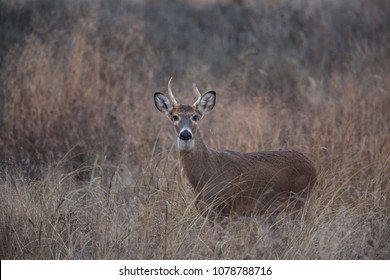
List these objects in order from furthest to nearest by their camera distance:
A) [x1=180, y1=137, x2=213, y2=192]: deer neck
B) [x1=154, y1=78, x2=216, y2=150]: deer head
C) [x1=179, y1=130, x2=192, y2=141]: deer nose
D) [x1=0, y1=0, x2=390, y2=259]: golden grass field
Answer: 1. [x1=180, y1=137, x2=213, y2=192]: deer neck
2. [x1=154, y1=78, x2=216, y2=150]: deer head
3. [x1=179, y1=130, x2=192, y2=141]: deer nose
4. [x1=0, y1=0, x2=390, y2=259]: golden grass field

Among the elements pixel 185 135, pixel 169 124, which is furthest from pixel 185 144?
pixel 169 124

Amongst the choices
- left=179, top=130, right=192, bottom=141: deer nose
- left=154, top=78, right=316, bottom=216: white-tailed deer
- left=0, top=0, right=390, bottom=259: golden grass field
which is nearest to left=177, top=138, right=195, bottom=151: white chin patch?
left=154, top=78, right=316, bottom=216: white-tailed deer

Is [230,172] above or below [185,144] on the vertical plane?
below

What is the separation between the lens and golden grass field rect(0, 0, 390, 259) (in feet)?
23.4

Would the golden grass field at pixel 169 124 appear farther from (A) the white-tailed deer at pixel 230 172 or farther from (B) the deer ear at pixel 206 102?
(B) the deer ear at pixel 206 102

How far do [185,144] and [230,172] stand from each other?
51 cm

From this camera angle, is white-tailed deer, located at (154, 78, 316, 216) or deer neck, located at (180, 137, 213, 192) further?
deer neck, located at (180, 137, 213, 192)

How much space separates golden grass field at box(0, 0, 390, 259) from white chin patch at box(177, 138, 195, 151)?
0.37m

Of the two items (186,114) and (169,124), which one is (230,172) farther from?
(169,124)

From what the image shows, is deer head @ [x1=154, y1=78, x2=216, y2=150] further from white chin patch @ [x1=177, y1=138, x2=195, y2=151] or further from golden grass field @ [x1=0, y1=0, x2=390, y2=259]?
golden grass field @ [x1=0, y1=0, x2=390, y2=259]

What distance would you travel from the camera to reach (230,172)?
7.91 m

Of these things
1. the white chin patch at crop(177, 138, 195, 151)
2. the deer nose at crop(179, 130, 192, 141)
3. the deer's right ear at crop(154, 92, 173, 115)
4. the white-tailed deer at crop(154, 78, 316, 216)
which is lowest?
the white-tailed deer at crop(154, 78, 316, 216)

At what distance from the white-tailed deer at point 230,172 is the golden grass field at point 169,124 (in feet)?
0.60

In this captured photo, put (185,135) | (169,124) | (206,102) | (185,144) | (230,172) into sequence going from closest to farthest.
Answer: (185,135) → (185,144) → (230,172) → (206,102) → (169,124)
